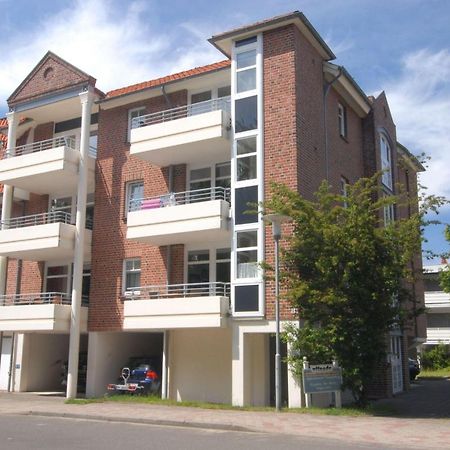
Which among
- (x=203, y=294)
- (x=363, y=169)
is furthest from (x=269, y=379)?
(x=363, y=169)

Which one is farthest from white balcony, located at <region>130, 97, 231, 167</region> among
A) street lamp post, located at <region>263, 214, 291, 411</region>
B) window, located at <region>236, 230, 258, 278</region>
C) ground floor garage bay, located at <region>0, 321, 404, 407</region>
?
ground floor garage bay, located at <region>0, 321, 404, 407</region>

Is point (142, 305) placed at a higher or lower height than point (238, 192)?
lower

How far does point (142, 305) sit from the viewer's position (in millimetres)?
19953

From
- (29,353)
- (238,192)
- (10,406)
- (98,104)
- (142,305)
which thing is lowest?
(10,406)

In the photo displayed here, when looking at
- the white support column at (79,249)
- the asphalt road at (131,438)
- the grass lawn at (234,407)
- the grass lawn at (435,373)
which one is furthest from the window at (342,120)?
the grass lawn at (435,373)

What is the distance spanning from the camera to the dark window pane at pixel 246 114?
1991 cm

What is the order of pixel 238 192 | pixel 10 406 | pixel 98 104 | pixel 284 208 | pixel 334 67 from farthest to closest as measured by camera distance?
1. pixel 98 104
2. pixel 334 67
3. pixel 238 192
4. pixel 10 406
5. pixel 284 208

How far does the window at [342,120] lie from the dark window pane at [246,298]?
784 centimetres

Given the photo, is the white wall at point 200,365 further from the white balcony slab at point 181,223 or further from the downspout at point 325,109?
the downspout at point 325,109

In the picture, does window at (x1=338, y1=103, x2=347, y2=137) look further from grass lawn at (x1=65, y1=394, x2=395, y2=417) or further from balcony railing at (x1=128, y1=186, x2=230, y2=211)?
grass lawn at (x1=65, y1=394, x2=395, y2=417)

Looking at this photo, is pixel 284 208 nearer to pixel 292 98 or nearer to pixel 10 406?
pixel 292 98

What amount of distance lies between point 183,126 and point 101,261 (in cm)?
590

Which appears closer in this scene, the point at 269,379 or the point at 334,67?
the point at 269,379

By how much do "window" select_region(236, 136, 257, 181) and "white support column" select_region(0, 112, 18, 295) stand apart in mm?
10109
